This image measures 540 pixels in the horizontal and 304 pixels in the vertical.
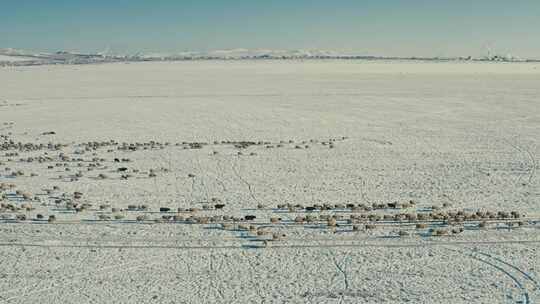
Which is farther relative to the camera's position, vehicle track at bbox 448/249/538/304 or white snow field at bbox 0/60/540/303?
white snow field at bbox 0/60/540/303

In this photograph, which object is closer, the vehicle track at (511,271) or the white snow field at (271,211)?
the vehicle track at (511,271)

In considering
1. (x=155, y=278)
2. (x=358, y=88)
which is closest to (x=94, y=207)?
(x=155, y=278)

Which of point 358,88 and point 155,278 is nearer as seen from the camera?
point 155,278

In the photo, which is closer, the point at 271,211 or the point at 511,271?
the point at 511,271

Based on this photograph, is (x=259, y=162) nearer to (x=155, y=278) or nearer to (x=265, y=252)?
(x=265, y=252)

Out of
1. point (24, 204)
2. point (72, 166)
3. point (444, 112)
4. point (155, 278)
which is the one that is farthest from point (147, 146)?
point (444, 112)

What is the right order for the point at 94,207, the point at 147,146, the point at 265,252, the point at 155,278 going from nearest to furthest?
1. the point at 155,278
2. the point at 265,252
3. the point at 94,207
4. the point at 147,146

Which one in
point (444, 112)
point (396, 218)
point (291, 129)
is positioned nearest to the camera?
point (396, 218)
